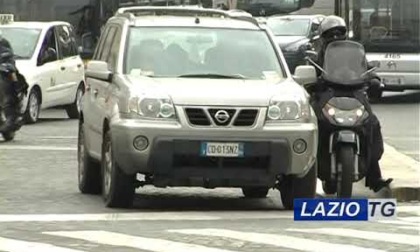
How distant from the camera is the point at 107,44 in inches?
457

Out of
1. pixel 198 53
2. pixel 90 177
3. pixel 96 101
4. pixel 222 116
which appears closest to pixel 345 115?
pixel 222 116

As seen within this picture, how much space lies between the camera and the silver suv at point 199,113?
9.72m

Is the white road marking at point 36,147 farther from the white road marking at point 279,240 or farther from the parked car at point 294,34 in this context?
the parked car at point 294,34

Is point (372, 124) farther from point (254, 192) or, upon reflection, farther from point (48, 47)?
point (48, 47)

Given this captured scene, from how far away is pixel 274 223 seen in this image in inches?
376

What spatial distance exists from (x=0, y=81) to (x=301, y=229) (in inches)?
365

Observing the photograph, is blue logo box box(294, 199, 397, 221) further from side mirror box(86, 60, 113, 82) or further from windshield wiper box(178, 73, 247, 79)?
side mirror box(86, 60, 113, 82)

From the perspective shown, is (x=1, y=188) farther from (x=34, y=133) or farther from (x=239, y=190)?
(x=34, y=133)

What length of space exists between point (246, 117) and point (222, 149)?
36 cm

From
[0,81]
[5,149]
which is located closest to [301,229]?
[5,149]

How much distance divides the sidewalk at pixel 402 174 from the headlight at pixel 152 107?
2797mm

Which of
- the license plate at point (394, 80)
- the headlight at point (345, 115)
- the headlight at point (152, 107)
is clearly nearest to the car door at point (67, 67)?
the license plate at point (394, 80)

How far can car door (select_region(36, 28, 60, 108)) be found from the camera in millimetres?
21047

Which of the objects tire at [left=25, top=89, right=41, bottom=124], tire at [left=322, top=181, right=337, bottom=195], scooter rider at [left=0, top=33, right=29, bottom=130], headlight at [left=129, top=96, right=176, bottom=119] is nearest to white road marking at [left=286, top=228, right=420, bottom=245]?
headlight at [left=129, top=96, right=176, bottom=119]
